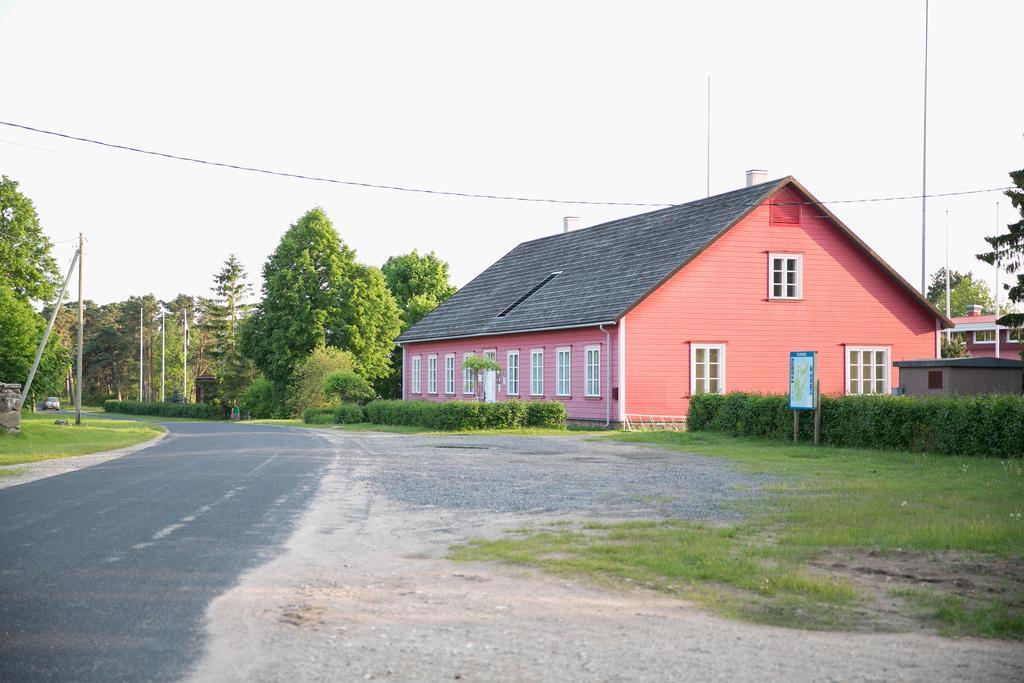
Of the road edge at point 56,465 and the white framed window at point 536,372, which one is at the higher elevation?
the white framed window at point 536,372

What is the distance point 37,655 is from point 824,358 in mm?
34138

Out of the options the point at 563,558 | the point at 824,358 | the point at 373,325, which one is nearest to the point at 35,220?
the point at 373,325

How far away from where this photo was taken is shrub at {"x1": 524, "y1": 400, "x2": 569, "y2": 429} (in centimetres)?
3422

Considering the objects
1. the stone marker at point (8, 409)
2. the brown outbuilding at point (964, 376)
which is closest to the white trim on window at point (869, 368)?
A: the brown outbuilding at point (964, 376)

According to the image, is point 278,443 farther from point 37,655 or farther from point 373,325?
point 373,325

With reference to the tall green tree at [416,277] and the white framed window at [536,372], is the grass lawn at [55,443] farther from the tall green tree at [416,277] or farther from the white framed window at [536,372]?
the tall green tree at [416,277]

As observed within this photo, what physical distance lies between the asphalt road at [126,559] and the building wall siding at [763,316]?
1880 centimetres

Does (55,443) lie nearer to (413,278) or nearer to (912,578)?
(912,578)

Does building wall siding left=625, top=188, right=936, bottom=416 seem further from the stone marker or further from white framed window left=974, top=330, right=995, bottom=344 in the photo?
white framed window left=974, top=330, right=995, bottom=344

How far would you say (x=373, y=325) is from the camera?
224 feet

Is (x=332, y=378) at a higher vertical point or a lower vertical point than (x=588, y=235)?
lower

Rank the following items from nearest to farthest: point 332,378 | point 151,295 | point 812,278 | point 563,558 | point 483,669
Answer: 1. point 483,669
2. point 563,558
3. point 812,278
4. point 332,378
5. point 151,295

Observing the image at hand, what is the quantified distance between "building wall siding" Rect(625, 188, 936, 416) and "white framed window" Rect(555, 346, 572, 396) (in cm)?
381

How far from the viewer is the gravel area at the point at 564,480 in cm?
1324
